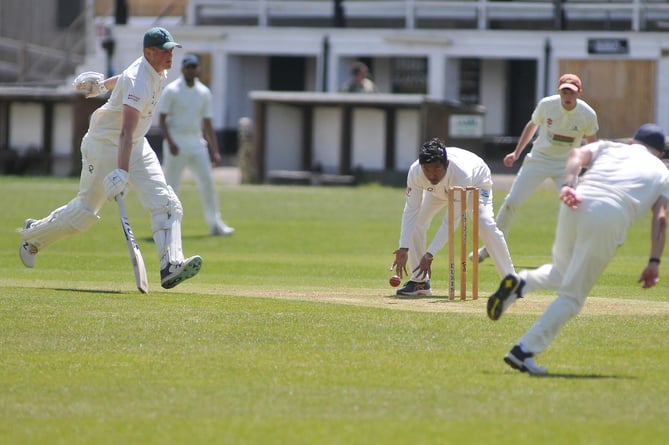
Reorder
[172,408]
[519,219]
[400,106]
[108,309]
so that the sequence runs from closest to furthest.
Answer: [172,408] < [108,309] < [519,219] < [400,106]

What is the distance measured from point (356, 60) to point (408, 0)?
97.0 inches

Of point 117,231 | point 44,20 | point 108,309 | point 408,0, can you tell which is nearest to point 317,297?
point 108,309

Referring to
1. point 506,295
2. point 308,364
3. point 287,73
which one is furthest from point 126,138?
point 287,73

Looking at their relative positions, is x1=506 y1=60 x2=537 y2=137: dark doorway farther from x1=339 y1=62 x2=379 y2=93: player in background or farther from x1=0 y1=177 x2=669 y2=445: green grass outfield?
x1=0 y1=177 x2=669 y2=445: green grass outfield

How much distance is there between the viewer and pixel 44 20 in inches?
1658

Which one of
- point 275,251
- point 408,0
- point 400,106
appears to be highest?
point 408,0

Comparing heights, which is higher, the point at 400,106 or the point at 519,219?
the point at 400,106

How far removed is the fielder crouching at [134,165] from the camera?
11320 millimetres

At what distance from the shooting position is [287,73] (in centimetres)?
3878

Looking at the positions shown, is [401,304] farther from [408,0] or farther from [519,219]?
[408,0]

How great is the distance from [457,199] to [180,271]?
2.42 meters

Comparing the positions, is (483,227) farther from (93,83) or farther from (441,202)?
(93,83)

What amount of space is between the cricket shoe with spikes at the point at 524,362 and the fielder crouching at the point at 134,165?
3727 mm

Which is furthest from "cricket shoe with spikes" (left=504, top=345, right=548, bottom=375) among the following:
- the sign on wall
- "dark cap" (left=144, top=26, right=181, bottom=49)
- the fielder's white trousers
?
the sign on wall
